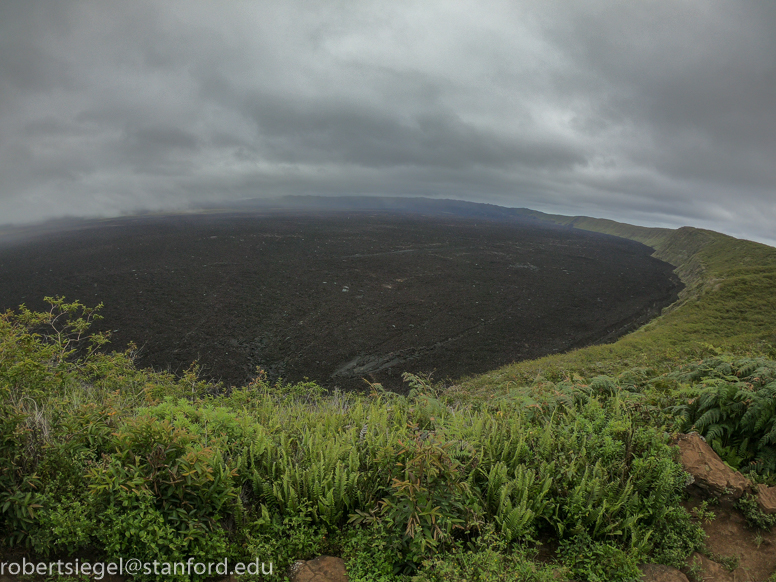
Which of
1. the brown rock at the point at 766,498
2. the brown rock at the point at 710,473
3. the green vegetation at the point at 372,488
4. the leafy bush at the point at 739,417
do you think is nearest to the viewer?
the green vegetation at the point at 372,488

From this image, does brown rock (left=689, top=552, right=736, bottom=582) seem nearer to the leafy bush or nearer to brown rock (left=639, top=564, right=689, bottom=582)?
brown rock (left=639, top=564, right=689, bottom=582)

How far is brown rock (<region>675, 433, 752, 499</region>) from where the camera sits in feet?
9.55

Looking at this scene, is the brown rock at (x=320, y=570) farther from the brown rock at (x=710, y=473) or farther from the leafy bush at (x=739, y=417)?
the leafy bush at (x=739, y=417)

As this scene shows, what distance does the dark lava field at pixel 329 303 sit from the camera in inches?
709

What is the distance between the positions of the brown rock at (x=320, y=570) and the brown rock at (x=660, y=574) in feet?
6.60

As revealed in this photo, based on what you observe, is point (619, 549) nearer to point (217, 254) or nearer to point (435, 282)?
point (435, 282)

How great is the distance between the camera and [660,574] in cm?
239

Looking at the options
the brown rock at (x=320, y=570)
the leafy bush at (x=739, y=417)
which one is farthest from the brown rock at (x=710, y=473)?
the brown rock at (x=320, y=570)

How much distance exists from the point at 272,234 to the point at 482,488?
6138 cm

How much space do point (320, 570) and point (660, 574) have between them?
232cm

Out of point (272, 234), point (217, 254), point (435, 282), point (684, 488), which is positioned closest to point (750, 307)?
point (435, 282)

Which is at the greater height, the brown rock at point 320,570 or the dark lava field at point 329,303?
the brown rock at point 320,570

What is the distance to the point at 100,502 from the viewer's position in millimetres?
2244

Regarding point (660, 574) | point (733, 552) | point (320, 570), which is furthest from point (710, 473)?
point (320, 570)
